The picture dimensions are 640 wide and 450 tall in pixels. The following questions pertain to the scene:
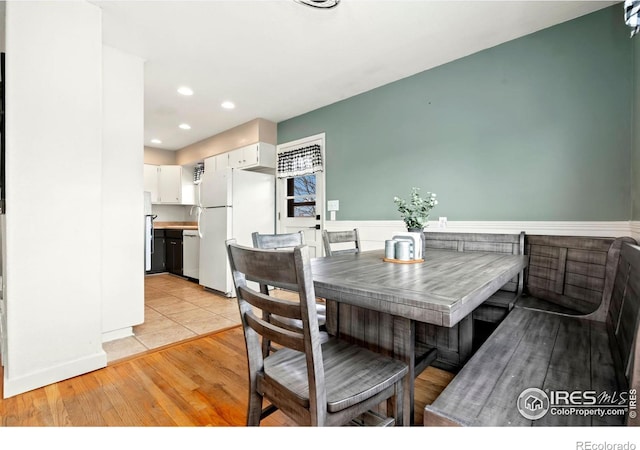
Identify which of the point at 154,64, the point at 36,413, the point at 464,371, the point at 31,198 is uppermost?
the point at 154,64

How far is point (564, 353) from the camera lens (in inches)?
45.8

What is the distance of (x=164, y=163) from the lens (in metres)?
6.15

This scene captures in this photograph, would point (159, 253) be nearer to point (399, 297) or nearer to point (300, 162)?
point (300, 162)

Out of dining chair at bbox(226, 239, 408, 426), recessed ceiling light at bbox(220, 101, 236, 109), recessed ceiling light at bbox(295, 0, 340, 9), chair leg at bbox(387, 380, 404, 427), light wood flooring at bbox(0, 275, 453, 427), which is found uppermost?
recessed ceiling light at bbox(220, 101, 236, 109)

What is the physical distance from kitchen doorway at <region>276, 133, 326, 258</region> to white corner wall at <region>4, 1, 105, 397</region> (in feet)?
8.26

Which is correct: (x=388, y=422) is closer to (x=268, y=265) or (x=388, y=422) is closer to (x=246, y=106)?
(x=268, y=265)

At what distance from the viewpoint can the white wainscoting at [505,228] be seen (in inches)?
80.7

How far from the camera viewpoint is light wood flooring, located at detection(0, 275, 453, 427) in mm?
1509

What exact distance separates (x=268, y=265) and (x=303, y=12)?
7.04ft

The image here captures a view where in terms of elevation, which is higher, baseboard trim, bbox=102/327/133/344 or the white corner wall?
the white corner wall

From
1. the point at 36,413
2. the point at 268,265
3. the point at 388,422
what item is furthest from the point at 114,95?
the point at 388,422

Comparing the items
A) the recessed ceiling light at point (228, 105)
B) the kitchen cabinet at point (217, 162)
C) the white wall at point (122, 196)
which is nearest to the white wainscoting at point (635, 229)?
the white wall at point (122, 196)

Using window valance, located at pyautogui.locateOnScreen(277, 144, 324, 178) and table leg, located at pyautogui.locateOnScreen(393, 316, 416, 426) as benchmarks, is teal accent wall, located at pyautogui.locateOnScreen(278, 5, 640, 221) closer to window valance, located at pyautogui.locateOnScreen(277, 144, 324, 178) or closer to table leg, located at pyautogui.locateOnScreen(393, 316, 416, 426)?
window valance, located at pyautogui.locateOnScreen(277, 144, 324, 178)

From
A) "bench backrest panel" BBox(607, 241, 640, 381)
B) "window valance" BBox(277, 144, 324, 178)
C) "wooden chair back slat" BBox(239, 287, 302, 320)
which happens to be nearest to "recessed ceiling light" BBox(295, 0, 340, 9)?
"window valance" BBox(277, 144, 324, 178)
